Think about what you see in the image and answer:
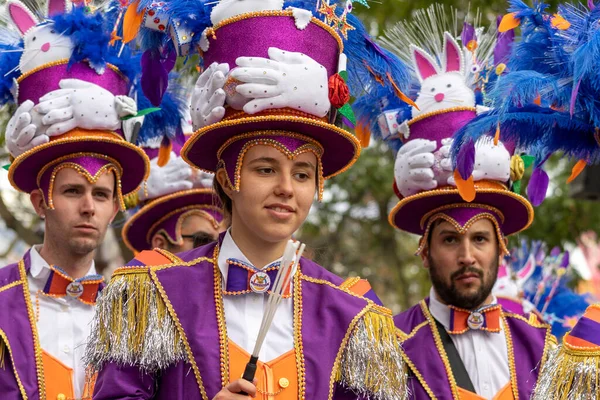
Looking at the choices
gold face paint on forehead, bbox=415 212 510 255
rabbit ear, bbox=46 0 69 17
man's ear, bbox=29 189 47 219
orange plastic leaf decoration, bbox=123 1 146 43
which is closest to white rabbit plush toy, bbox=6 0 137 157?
rabbit ear, bbox=46 0 69 17

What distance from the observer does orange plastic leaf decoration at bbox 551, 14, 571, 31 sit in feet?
14.0

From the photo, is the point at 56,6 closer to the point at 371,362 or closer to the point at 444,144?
the point at 444,144

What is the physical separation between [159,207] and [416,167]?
2050 mm

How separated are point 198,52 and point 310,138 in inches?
24.6

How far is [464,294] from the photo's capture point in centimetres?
536

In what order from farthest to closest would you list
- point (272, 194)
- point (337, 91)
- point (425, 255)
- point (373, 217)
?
point (373, 217) → point (425, 255) → point (337, 91) → point (272, 194)

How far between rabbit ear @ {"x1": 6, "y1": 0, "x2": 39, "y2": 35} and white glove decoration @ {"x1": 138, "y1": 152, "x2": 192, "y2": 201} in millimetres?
1549

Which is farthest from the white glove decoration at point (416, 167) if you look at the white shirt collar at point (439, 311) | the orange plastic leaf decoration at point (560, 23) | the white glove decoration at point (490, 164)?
the orange plastic leaf decoration at point (560, 23)

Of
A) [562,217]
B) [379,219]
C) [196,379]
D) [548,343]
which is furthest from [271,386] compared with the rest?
[379,219]

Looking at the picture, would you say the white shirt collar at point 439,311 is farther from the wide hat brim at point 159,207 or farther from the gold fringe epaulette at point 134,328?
the gold fringe epaulette at point 134,328

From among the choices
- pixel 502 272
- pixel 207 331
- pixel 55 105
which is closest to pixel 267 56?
pixel 207 331

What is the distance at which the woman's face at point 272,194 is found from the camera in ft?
12.9

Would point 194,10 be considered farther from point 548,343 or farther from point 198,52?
point 548,343

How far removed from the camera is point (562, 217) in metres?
9.91
